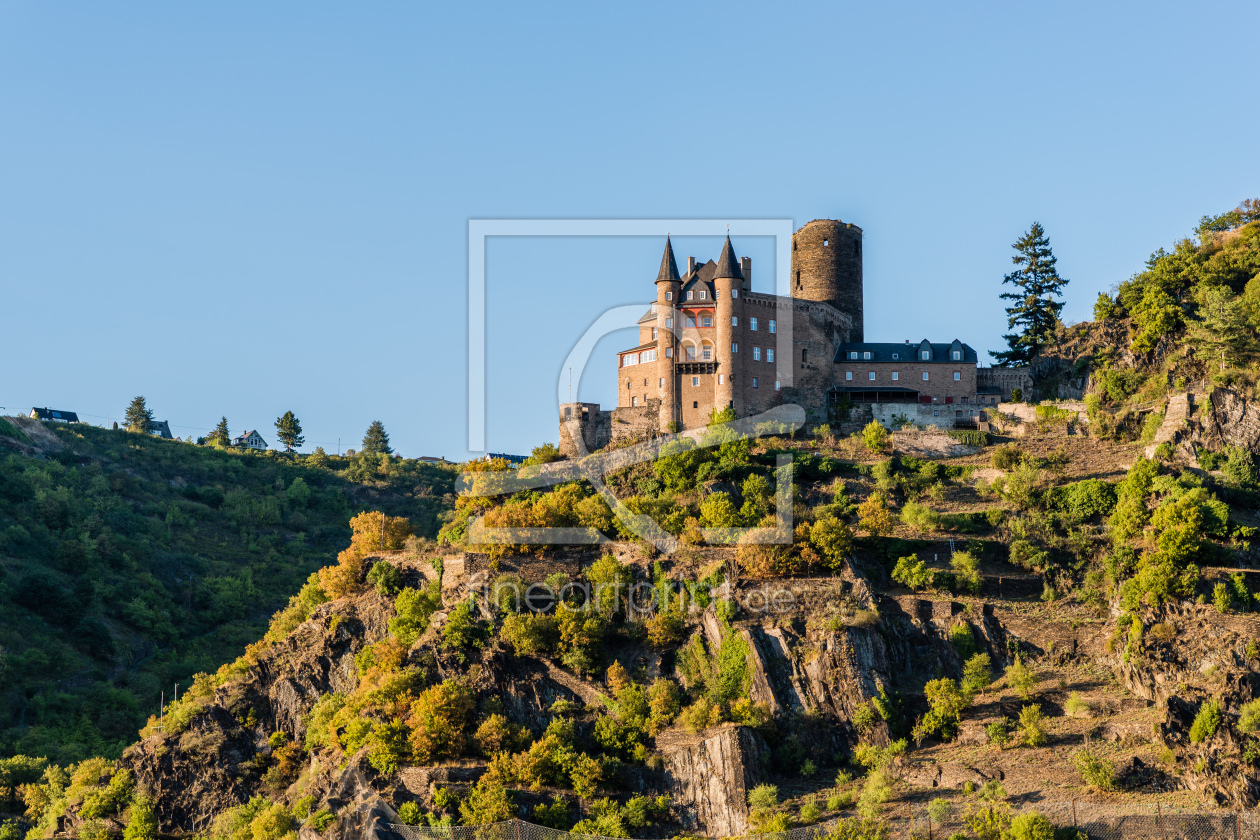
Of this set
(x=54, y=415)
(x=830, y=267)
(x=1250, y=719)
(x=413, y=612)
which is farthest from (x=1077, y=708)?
(x=54, y=415)

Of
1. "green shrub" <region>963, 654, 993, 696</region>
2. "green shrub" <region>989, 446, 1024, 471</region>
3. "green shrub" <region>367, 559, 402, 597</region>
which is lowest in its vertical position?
"green shrub" <region>963, 654, 993, 696</region>

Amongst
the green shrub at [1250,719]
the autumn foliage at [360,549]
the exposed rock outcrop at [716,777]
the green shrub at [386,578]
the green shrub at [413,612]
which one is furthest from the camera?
the autumn foliage at [360,549]

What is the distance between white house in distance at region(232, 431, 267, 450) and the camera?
145 metres

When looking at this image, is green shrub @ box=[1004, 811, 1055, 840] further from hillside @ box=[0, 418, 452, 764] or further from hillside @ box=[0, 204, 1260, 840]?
hillside @ box=[0, 418, 452, 764]

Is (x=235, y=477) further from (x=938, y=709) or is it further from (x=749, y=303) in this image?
(x=938, y=709)

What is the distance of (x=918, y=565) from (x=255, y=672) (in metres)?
32.7

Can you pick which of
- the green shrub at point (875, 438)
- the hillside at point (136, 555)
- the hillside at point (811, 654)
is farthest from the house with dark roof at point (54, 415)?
the green shrub at point (875, 438)

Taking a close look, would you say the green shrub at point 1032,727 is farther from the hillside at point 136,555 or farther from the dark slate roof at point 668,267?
the hillside at point 136,555

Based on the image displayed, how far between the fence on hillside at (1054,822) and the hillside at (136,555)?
38179mm

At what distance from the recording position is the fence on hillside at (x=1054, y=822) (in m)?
47.6

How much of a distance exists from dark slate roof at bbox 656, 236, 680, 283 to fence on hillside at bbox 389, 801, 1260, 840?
38480 mm

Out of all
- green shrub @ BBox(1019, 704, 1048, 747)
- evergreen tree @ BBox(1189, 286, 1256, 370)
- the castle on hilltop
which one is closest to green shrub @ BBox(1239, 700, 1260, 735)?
green shrub @ BBox(1019, 704, 1048, 747)

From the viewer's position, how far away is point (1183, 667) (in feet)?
183

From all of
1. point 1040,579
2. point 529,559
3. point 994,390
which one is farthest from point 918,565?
point 994,390
